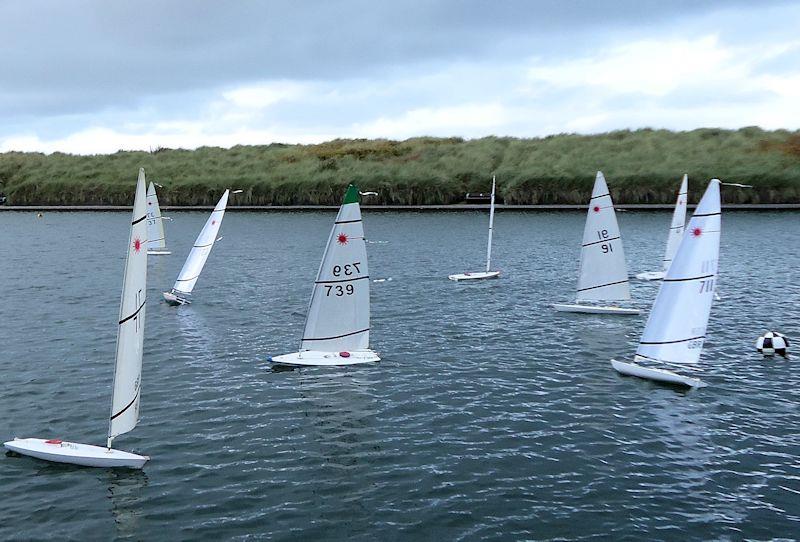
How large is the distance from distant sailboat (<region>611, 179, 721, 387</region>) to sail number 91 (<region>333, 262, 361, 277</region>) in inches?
525

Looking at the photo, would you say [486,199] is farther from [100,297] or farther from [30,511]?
[30,511]

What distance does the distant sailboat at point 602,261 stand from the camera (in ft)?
154

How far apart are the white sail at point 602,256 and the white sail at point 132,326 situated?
3086 cm

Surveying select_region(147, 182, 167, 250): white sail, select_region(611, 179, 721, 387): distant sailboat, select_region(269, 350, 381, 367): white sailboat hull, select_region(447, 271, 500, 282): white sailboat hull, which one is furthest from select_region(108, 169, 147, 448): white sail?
select_region(147, 182, 167, 250): white sail

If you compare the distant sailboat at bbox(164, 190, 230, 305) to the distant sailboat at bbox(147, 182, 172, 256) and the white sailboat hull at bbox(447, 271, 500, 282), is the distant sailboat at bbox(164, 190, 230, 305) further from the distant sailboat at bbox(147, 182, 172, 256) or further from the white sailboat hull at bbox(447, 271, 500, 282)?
the distant sailboat at bbox(147, 182, 172, 256)

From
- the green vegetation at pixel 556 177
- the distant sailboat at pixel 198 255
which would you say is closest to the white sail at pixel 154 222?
the distant sailboat at pixel 198 255

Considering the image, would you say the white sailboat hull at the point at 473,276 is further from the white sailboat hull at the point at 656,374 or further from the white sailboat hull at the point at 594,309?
the white sailboat hull at the point at 656,374

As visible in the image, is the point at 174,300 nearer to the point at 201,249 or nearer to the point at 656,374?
the point at 201,249

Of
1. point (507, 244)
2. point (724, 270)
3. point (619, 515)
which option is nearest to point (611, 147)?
point (507, 244)

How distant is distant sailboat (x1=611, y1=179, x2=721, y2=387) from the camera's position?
106 feet

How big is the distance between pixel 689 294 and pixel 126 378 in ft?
75.7

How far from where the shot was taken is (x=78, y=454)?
947 inches

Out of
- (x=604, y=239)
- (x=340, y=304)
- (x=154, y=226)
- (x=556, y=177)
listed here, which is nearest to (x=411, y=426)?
(x=340, y=304)

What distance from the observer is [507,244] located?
321 feet
